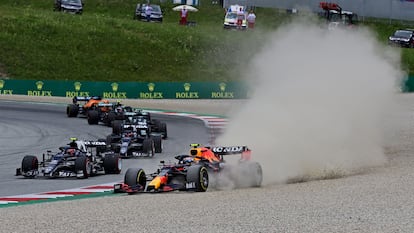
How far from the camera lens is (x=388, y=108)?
25.1m

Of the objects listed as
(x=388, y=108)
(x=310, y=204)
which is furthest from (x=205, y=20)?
(x=310, y=204)

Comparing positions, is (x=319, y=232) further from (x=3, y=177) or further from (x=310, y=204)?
(x=3, y=177)

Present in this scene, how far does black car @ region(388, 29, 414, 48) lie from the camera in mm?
62719

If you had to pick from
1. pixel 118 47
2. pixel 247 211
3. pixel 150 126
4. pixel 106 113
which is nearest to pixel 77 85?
pixel 106 113

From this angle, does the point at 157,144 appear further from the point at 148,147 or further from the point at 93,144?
the point at 93,144

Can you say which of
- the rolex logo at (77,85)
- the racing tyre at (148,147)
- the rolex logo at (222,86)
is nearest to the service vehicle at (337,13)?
the rolex logo at (222,86)

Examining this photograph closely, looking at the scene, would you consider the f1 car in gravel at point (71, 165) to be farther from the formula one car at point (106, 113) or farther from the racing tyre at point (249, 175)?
the formula one car at point (106, 113)

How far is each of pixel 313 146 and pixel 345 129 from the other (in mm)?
1542

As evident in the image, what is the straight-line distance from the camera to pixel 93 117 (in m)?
32.7

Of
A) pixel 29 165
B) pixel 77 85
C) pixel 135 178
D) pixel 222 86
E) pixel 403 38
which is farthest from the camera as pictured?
pixel 403 38

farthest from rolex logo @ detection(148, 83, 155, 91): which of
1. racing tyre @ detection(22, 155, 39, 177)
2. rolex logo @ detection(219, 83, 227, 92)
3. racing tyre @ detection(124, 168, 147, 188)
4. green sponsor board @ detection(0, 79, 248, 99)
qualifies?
racing tyre @ detection(124, 168, 147, 188)

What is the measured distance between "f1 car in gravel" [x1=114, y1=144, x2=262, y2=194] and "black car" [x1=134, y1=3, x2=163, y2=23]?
153 ft

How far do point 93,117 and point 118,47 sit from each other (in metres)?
26.3

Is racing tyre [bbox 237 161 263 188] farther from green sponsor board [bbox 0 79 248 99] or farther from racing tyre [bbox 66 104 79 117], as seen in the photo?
green sponsor board [bbox 0 79 248 99]
